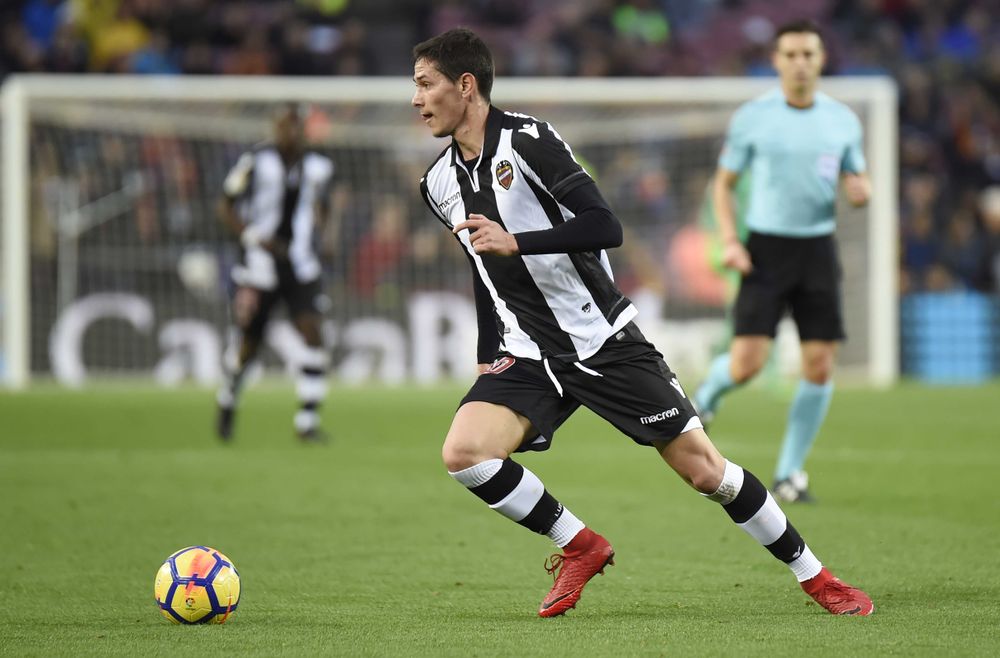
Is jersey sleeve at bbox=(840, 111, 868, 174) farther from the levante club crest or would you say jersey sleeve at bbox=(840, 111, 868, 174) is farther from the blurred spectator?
the blurred spectator

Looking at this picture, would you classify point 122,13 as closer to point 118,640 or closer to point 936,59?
point 936,59

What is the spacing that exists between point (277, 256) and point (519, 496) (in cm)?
654

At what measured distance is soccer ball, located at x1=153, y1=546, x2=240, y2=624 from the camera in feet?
15.5

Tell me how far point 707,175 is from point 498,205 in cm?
1363

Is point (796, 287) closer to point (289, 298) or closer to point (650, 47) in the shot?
point (289, 298)

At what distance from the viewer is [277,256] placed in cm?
1123

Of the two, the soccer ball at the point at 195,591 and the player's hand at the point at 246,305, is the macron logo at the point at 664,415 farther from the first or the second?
the player's hand at the point at 246,305

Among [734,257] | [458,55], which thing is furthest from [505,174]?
[734,257]

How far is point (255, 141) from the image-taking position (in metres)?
18.2

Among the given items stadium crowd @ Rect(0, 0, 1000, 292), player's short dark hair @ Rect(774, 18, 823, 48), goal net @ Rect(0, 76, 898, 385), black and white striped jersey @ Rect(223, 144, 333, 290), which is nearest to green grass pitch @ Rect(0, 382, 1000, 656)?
black and white striped jersey @ Rect(223, 144, 333, 290)

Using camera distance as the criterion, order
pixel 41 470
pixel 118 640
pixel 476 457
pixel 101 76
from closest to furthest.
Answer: pixel 118 640 < pixel 476 457 < pixel 41 470 < pixel 101 76

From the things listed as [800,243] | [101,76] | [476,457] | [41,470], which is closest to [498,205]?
[476,457]

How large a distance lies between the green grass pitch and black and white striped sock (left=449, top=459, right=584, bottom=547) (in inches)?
10.7

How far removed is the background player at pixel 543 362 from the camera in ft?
16.0
